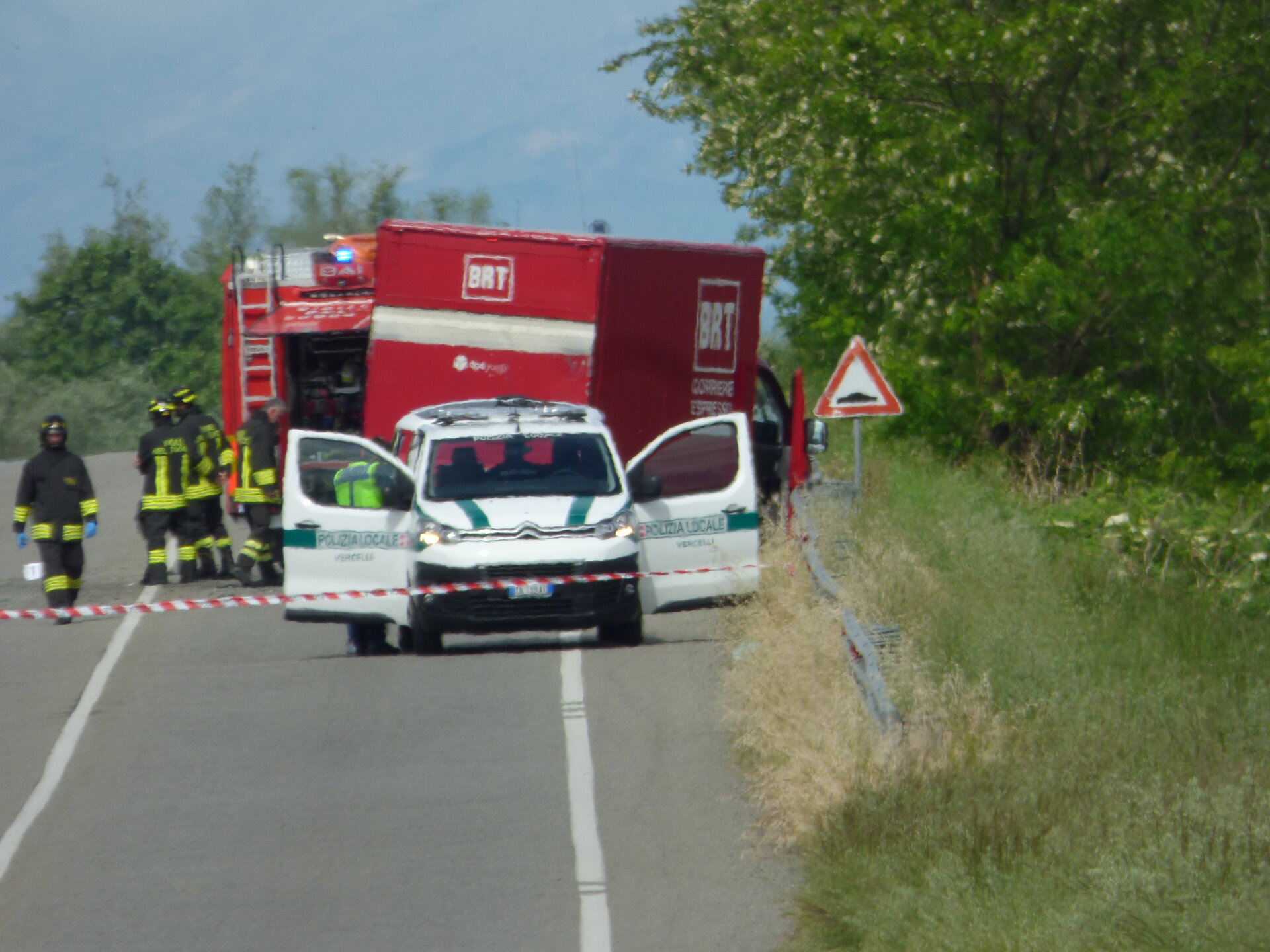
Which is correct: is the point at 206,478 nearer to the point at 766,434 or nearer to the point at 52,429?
the point at 52,429

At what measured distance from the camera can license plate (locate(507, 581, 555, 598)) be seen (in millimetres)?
13086

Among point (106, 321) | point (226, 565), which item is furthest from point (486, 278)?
point (106, 321)

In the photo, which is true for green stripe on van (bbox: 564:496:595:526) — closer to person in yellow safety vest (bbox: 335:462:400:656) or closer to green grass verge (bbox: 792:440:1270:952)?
person in yellow safety vest (bbox: 335:462:400:656)

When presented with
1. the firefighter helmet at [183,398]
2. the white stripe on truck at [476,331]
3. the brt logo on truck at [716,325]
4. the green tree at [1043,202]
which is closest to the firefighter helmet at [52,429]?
the firefighter helmet at [183,398]

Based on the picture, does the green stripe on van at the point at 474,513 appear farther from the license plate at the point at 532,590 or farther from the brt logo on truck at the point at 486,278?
the brt logo on truck at the point at 486,278

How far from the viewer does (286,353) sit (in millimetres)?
20438

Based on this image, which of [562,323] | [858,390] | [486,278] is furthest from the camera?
[858,390]

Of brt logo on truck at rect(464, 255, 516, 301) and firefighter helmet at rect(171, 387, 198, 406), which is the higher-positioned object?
brt logo on truck at rect(464, 255, 516, 301)

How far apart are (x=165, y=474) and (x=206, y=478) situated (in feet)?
1.34

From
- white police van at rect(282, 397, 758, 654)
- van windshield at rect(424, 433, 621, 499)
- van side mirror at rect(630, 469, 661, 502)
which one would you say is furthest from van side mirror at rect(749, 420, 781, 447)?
van side mirror at rect(630, 469, 661, 502)

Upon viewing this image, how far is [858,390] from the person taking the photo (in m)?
17.7

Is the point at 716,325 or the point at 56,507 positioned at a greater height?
the point at 716,325

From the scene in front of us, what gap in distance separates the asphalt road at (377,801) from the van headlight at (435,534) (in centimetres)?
92

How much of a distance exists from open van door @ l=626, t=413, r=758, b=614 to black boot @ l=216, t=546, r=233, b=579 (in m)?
6.33
